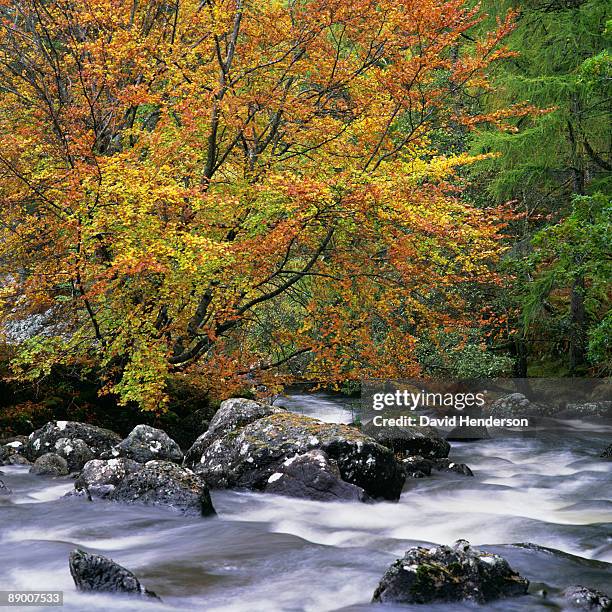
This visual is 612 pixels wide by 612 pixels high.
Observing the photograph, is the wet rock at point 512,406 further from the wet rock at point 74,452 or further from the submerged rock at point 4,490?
the submerged rock at point 4,490

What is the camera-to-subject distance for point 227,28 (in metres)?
12.7

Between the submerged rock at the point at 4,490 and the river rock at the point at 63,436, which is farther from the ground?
the river rock at the point at 63,436

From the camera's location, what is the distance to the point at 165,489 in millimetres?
8453

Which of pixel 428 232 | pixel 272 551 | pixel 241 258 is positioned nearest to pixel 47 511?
pixel 272 551

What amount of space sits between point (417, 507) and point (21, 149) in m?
9.03

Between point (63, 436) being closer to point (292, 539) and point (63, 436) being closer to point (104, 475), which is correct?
point (104, 475)

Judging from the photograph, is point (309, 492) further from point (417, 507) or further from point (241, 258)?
point (241, 258)

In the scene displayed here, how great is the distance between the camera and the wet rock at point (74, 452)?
10438mm

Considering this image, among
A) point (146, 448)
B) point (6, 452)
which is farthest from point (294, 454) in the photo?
point (6, 452)

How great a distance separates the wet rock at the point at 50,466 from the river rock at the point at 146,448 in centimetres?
69

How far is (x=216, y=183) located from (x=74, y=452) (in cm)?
514

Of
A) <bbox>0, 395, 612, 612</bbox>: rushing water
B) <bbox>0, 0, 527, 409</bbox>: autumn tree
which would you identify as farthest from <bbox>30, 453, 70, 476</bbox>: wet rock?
<bbox>0, 0, 527, 409</bbox>: autumn tree

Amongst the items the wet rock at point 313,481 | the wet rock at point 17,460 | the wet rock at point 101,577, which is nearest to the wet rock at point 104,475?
the wet rock at point 313,481

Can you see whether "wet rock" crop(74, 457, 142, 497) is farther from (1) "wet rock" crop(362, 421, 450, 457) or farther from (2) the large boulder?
(1) "wet rock" crop(362, 421, 450, 457)
